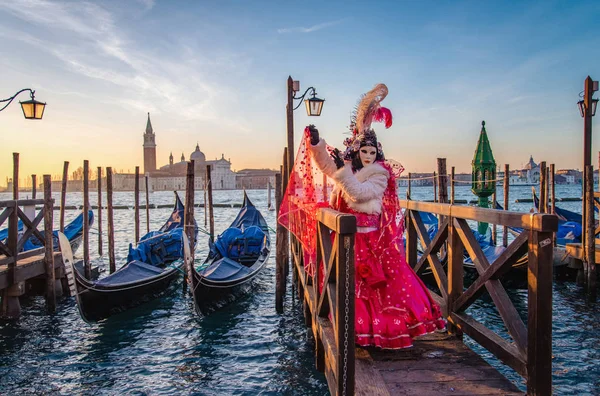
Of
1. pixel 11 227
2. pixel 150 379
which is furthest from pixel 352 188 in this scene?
pixel 11 227

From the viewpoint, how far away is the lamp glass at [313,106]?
6.21m

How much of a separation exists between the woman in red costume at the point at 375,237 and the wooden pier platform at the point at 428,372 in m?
0.09

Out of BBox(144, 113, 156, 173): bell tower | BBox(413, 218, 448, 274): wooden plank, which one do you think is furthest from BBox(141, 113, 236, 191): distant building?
BBox(413, 218, 448, 274): wooden plank

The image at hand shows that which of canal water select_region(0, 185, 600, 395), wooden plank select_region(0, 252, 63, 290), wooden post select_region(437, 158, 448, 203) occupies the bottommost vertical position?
canal water select_region(0, 185, 600, 395)

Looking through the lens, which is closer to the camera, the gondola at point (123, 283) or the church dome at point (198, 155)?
the gondola at point (123, 283)

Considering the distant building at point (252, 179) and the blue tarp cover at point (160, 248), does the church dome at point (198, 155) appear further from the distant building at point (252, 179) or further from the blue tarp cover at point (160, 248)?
the blue tarp cover at point (160, 248)

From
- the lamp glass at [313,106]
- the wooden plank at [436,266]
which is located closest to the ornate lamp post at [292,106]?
the lamp glass at [313,106]

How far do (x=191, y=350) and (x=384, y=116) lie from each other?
352 cm

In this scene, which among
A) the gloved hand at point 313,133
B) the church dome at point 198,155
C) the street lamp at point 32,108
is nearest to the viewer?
the gloved hand at point 313,133

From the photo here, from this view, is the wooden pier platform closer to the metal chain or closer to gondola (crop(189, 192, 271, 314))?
the metal chain

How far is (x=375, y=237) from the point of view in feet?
8.60

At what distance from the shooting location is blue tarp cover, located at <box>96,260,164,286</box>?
598 centimetres

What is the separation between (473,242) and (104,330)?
189 inches

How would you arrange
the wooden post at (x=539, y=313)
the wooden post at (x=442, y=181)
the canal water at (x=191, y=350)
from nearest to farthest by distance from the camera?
1. the wooden post at (x=539, y=313)
2. the canal water at (x=191, y=350)
3. the wooden post at (x=442, y=181)
